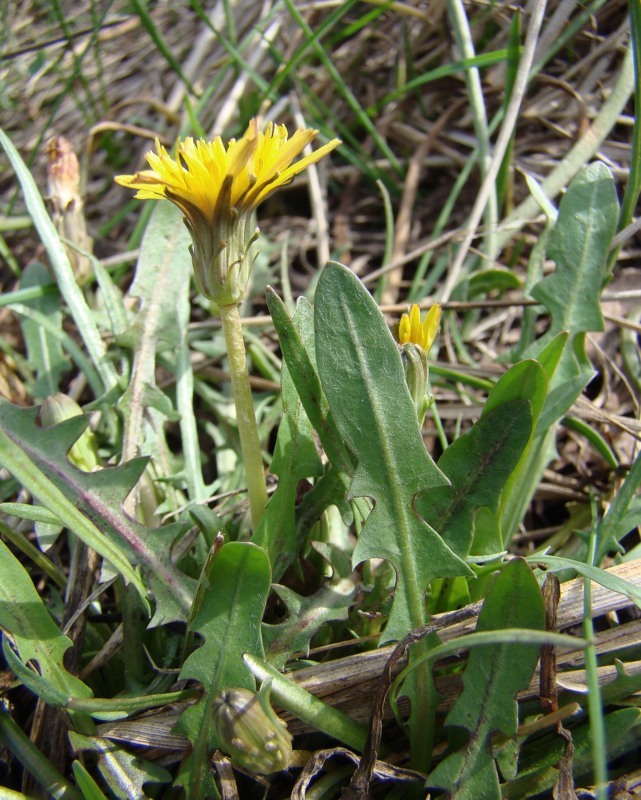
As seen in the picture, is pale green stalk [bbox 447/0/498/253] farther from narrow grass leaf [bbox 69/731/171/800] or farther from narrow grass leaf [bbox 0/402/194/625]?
narrow grass leaf [bbox 69/731/171/800]

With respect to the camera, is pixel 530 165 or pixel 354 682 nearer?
pixel 354 682

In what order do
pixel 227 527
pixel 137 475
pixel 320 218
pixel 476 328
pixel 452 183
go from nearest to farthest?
pixel 137 475
pixel 227 527
pixel 476 328
pixel 320 218
pixel 452 183

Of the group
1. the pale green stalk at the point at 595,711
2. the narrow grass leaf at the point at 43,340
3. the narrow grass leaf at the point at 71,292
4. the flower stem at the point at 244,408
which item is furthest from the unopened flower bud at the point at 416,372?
the narrow grass leaf at the point at 43,340

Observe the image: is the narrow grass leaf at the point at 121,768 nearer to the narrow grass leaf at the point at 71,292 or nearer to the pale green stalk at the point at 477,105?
the narrow grass leaf at the point at 71,292

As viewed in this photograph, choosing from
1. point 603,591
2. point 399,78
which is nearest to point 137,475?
point 603,591

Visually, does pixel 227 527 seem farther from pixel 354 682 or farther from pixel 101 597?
pixel 354 682

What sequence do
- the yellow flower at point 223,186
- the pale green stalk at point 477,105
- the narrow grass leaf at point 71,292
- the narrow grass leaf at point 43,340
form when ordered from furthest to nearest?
the pale green stalk at point 477,105 < the narrow grass leaf at point 43,340 < the narrow grass leaf at point 71,292 < the yellow flower at point 223,186
